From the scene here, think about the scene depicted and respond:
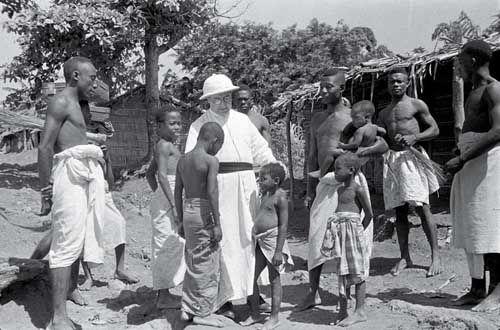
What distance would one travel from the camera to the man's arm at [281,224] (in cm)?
416

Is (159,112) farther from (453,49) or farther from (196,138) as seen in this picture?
(453,49)

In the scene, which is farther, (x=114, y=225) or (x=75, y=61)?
(x=114, y=225)

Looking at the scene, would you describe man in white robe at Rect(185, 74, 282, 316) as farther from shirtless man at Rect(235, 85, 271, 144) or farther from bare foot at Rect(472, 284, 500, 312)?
bare foot at Rect(472, 284, 500, 312)

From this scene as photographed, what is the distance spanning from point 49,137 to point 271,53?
16.6 meters

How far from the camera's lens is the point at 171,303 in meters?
4.70

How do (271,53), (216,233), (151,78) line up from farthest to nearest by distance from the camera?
(271,53) < (151,78) < (216,233)

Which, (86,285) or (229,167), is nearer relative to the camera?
(229,167)

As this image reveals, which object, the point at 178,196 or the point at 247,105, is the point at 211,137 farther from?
the point at 247,105

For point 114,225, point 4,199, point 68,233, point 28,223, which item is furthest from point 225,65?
point 68,233

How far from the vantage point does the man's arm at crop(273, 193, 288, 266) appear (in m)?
4.16

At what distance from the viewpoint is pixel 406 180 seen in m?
5.51

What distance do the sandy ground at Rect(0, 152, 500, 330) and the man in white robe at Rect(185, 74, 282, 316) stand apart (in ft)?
1.32

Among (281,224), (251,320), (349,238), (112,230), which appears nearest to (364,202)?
(349,238)

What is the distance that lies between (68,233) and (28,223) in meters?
4.26
